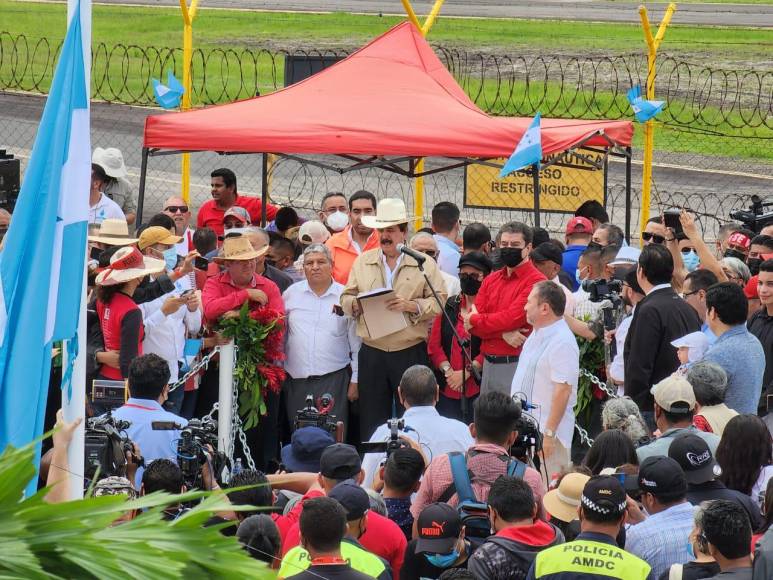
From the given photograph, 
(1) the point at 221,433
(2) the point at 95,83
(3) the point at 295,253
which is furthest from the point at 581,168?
(2) the point at 95,83

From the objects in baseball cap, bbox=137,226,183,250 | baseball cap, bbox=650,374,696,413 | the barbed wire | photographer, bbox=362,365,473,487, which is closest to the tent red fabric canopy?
baseball cap, bbox=137,226,183,250

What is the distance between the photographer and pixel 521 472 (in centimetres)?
575

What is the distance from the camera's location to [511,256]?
8.61 m

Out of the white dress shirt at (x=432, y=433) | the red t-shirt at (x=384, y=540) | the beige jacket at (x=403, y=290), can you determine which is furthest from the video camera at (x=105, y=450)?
the beige jacket at (x=403, y=290)

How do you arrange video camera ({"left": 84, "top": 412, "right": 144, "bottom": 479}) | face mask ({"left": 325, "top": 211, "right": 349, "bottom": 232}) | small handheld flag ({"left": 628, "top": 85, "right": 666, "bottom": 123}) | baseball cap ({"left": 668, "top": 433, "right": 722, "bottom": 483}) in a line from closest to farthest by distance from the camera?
baseball cap ({"left": 668, "top": 433, "right": 722, "bottom": 483}) < video camera ({"left": 84, "top": 412, "right": 144, "bottom": 479}) < face mask ({"left": 325, "top": 211, "right": 349, "bottom": 232}) < small handheld flag ({"left": 628, "top": 85, "right": 666, "bottom": 123})

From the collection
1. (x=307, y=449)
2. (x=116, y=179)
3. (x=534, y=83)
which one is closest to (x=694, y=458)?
(x=307, y=449)

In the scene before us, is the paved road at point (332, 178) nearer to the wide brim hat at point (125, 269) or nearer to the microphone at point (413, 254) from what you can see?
the microphone at point (413, 254)

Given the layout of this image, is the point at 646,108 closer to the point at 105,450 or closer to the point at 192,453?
the point at 192,453

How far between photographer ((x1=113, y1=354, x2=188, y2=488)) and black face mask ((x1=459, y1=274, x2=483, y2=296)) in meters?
2.88

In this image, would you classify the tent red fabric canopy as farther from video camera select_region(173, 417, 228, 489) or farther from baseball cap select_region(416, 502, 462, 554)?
baseball cap select_region(416, 502, 462, 554)

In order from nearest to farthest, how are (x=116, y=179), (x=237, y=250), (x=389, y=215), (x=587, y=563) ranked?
(x=587, y=563)
(x=237, y=250)
(x=389, y=215)
(x=116, y=179)

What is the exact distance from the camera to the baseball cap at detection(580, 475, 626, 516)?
16.0 ft

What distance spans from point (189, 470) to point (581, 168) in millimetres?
8001

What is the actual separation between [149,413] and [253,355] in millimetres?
1919
